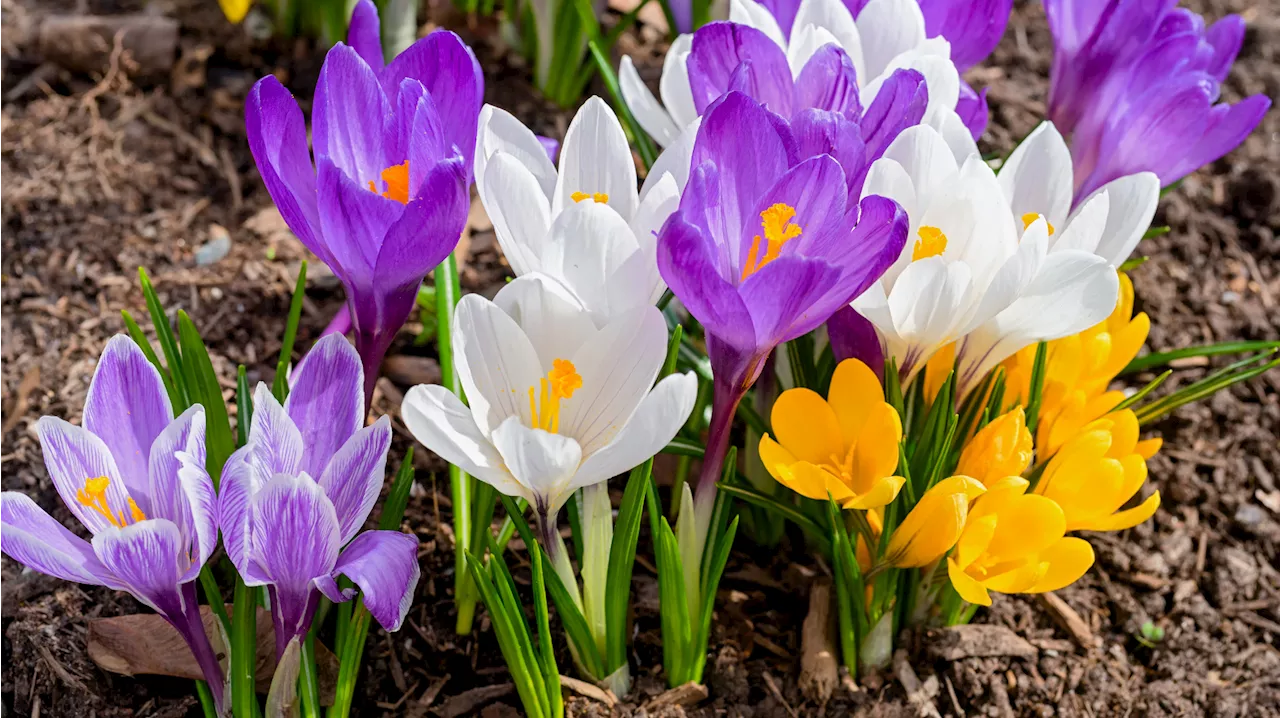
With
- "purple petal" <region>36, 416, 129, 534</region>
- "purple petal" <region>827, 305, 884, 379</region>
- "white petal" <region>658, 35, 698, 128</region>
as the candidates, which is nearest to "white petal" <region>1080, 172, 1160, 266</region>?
"purple petal" <region>827, 305, 884, 379</region>

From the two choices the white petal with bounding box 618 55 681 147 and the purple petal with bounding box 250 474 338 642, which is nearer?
the purple petal with bounding box 250 474 338 642

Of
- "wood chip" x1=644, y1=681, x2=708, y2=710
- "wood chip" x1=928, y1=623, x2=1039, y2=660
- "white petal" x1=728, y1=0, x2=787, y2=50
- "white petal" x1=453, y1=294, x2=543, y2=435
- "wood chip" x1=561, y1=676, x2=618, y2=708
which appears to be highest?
"white petal" x1=728, y1=0, x2=787, y2=50

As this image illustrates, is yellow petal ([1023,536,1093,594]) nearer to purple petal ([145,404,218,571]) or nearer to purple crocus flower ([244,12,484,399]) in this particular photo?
purple crocus flower ([244,12,484,399])

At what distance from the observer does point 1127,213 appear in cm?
133

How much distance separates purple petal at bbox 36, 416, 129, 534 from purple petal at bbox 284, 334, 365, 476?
18 centimetres

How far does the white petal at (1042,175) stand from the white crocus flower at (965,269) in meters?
0.11

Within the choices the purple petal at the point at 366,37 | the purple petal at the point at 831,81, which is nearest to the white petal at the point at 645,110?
the purple petal at the point at 831,81

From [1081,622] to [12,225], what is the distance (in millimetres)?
1901

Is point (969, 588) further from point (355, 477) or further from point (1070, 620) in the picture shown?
point (355, 477)

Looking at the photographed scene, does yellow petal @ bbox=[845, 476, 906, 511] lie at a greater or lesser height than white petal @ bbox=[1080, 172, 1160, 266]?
lesser

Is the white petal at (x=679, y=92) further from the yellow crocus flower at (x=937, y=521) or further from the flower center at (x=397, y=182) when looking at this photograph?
the yellow crocus flower at (x=937, y=521)

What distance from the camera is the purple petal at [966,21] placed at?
1.52 m

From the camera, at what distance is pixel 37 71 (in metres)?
2.44

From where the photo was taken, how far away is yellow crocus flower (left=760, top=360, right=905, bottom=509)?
125 centimetres
